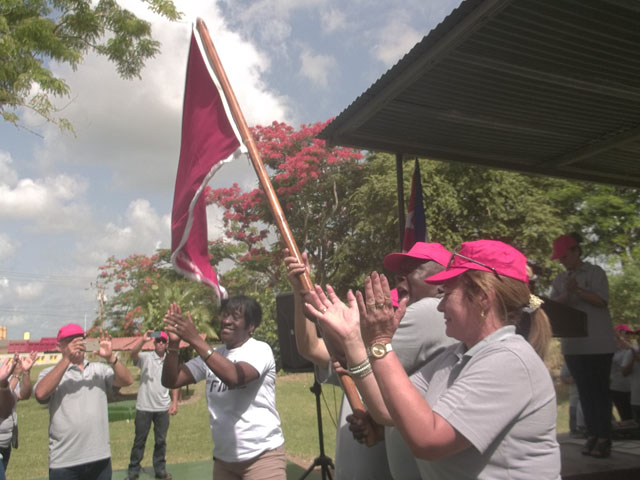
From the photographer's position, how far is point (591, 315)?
4.54 m

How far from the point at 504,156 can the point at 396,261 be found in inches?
137

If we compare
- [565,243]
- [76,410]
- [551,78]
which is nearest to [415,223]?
[565,243]

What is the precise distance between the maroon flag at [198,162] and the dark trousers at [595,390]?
300 centimetres

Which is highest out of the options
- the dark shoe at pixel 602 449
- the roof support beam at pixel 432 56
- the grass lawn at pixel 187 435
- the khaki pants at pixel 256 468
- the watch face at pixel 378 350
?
the roof support beam at pixel 432 56

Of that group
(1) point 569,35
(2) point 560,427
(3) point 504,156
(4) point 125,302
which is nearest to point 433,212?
(2) point 560,427

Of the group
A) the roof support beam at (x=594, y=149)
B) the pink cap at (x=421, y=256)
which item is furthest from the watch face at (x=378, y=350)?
the roof support beam at (x=594, y=149)

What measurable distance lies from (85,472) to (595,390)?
403 centimetres

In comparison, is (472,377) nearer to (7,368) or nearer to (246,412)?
(246,412)

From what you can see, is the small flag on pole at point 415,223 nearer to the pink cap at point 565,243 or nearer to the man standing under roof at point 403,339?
the pink cap at point 565,243

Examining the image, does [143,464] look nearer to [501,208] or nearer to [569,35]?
[569,35]

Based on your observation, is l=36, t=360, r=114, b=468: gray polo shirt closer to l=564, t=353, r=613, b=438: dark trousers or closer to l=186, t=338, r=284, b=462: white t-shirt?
l=186, t=338, r=284, b=462: white t-shirt

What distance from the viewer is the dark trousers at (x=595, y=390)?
436 cm

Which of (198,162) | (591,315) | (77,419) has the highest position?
(198,162)

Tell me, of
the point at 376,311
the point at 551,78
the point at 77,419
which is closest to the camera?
the point at 376,311
